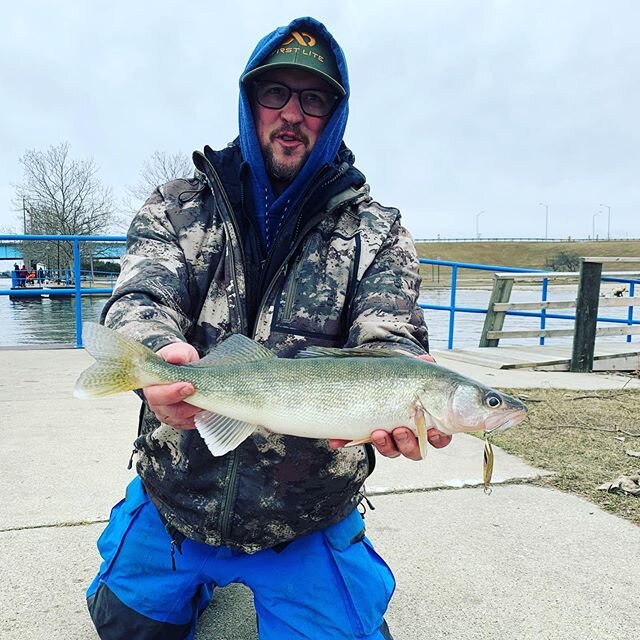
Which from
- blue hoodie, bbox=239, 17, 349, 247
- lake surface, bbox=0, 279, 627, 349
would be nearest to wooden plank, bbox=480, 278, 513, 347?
lake surface, bbox=0, 279, 627, 349

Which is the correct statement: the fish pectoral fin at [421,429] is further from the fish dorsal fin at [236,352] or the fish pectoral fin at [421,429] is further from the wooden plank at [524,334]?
the wooden plank at [524,334]

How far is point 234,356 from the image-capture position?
90.7 inches

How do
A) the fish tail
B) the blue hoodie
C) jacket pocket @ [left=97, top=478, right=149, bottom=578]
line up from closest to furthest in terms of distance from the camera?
the fish tail, jacket pocket @ [left=97, top=478, right=149, bottom=578], the blue hoodie

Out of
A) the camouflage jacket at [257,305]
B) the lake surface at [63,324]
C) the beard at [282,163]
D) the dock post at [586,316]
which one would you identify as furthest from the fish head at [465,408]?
the lake surface at [63,324]

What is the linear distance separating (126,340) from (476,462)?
300 centimetres

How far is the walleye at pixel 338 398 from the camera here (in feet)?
7.10

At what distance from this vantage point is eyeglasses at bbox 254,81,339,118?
2.93 metres

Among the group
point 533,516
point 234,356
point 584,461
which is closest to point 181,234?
point 234,356

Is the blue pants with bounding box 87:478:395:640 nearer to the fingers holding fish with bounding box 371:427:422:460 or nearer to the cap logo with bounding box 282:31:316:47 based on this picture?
the fingers holding fish with bounding box 371:427:422:460

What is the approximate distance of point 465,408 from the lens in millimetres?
2170

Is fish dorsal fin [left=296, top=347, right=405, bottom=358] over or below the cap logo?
below

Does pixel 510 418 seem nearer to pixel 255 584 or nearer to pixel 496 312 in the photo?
pixel 255 584

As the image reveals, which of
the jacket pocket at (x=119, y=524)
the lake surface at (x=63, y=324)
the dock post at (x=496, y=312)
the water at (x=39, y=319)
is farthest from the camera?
the lake surface at (x=63, y=324)

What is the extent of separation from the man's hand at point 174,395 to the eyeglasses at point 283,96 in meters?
1.33
